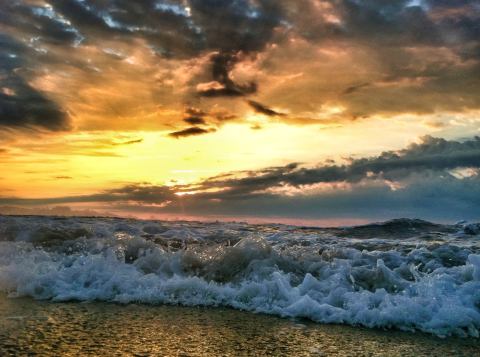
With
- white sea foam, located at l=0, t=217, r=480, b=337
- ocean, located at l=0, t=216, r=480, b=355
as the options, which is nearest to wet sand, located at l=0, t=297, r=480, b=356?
ocean, located at l=0, t=216, r=480, b=355

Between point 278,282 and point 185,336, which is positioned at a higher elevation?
point 278,282

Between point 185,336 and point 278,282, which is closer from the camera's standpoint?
point 185,336

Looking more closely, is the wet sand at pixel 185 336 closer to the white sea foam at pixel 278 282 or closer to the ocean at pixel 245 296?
the ocean at pixel 245 296

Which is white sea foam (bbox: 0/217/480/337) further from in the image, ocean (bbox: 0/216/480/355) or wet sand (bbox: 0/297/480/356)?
wet sand (bbox: 0/297/480/356)

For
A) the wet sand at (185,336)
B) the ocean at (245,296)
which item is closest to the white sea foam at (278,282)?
the ocean at (245,296)

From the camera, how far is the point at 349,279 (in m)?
6.67

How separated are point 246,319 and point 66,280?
3064 millimetres

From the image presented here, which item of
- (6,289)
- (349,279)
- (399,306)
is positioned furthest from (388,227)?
(6,289)

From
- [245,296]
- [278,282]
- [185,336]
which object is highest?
[278,282]

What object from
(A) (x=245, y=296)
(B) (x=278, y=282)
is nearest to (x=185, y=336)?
(A) (x=245, y=296)

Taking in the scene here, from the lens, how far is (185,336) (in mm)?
4391

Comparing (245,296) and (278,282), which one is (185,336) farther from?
(278,282)

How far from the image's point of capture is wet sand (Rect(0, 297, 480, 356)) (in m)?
3.91

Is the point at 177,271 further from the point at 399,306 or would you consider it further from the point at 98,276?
the point at 399,306
